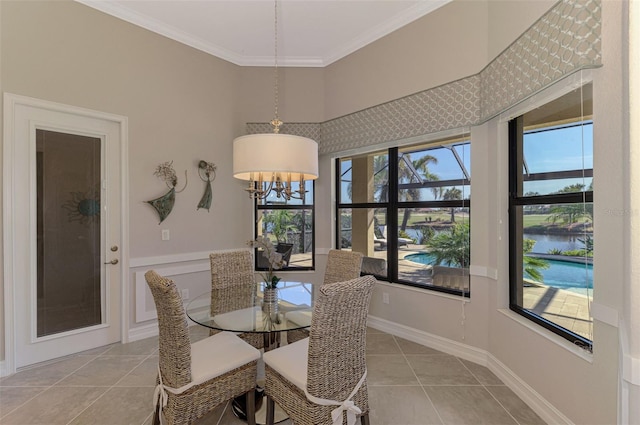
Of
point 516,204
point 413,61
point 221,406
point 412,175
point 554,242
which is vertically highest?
point 413,61

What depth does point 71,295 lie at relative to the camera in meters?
2.70

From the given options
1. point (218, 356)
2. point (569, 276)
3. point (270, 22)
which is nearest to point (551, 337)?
point (569, 276)

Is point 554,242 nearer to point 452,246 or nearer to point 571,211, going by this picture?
point 571,211

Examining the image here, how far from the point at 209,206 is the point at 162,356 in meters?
2.17

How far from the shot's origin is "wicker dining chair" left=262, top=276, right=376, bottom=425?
1385 millimetres

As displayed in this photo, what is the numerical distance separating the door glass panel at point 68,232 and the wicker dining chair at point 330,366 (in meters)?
2.35

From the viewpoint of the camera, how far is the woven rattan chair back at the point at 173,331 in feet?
4.68

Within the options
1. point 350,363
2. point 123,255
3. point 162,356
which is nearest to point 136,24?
point 123,255

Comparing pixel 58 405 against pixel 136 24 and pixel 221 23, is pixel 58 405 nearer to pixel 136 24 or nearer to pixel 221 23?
pixel 136 24

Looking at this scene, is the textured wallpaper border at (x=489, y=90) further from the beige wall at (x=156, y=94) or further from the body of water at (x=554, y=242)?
the body of water at (x=554, y=242)

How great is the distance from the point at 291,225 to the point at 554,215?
2829mm

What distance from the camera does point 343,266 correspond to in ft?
8.27

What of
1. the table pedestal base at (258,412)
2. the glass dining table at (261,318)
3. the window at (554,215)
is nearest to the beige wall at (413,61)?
the window at (554,215)

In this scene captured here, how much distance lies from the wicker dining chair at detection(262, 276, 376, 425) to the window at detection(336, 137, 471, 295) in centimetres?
161
